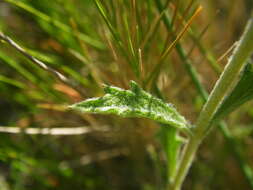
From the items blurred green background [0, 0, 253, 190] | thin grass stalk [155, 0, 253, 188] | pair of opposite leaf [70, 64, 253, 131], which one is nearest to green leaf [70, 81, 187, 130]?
pair of opposite leaf [70, 64, 253, 131]

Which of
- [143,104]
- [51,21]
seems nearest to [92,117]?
[51,21]

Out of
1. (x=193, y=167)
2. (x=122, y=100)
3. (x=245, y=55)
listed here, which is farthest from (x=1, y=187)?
(x=245, y=55)

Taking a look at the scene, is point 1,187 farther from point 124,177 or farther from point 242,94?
point 242,94

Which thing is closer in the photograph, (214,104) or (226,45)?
(214,104)

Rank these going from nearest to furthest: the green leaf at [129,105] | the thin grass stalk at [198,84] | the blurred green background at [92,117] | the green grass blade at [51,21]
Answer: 1. the green leaf at [129,105]
2. the thin grass stalk at [198,84]
3. the green grass blade at [51,21]
4. the blurred green background at [92,117]

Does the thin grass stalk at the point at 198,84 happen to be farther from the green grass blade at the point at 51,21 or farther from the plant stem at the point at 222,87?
the green grass blade at the point at 51,21

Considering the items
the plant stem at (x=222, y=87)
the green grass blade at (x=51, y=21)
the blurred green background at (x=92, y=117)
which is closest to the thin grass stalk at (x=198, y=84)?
the blurred green background at (x=92, y=117)

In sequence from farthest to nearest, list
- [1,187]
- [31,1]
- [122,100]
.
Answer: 1. [1,187]
2. [31,1]
3. [122,100]
